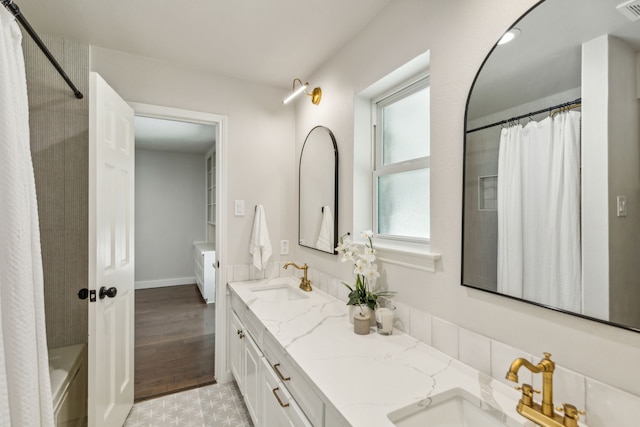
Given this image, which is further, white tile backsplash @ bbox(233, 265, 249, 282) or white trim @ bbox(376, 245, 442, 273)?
white tile backsplash @ bbox(233, 265, 249, 282)

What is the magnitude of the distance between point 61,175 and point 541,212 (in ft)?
8.14

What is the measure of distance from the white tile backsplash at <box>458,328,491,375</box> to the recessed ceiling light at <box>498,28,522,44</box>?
3.30 feet

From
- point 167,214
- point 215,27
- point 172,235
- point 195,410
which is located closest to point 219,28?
point 215,27

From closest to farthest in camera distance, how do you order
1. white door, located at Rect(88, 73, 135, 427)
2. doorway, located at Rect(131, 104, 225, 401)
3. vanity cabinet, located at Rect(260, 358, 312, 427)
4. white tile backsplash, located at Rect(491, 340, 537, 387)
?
white tile backsplash, located at Rect(491, 340, 537, 387) → vanity cabinet, located at Rect(260, 358, 312, 427) → white door, located at Rect(88, 73, 135, 427) → doorway, located at Rect(131, 104, 225, 401)

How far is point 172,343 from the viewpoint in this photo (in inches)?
121

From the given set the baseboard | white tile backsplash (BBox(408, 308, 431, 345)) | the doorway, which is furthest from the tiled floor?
the baseboard

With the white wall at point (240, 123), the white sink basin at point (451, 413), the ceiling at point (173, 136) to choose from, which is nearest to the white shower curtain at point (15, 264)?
the white sink basin at point (451, 413)

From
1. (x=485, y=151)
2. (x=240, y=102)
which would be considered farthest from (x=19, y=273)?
(x=240, y=102)

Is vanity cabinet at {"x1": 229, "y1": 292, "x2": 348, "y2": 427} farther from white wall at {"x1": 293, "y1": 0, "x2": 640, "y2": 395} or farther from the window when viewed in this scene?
the window

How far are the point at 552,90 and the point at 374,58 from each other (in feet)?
3.24

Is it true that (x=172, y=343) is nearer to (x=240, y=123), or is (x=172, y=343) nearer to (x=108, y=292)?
(x=108, y=292)

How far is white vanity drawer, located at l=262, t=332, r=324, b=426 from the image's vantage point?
3.31 ft

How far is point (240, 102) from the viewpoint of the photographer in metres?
2.42

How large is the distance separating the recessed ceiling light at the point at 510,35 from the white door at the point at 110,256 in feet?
5.93
